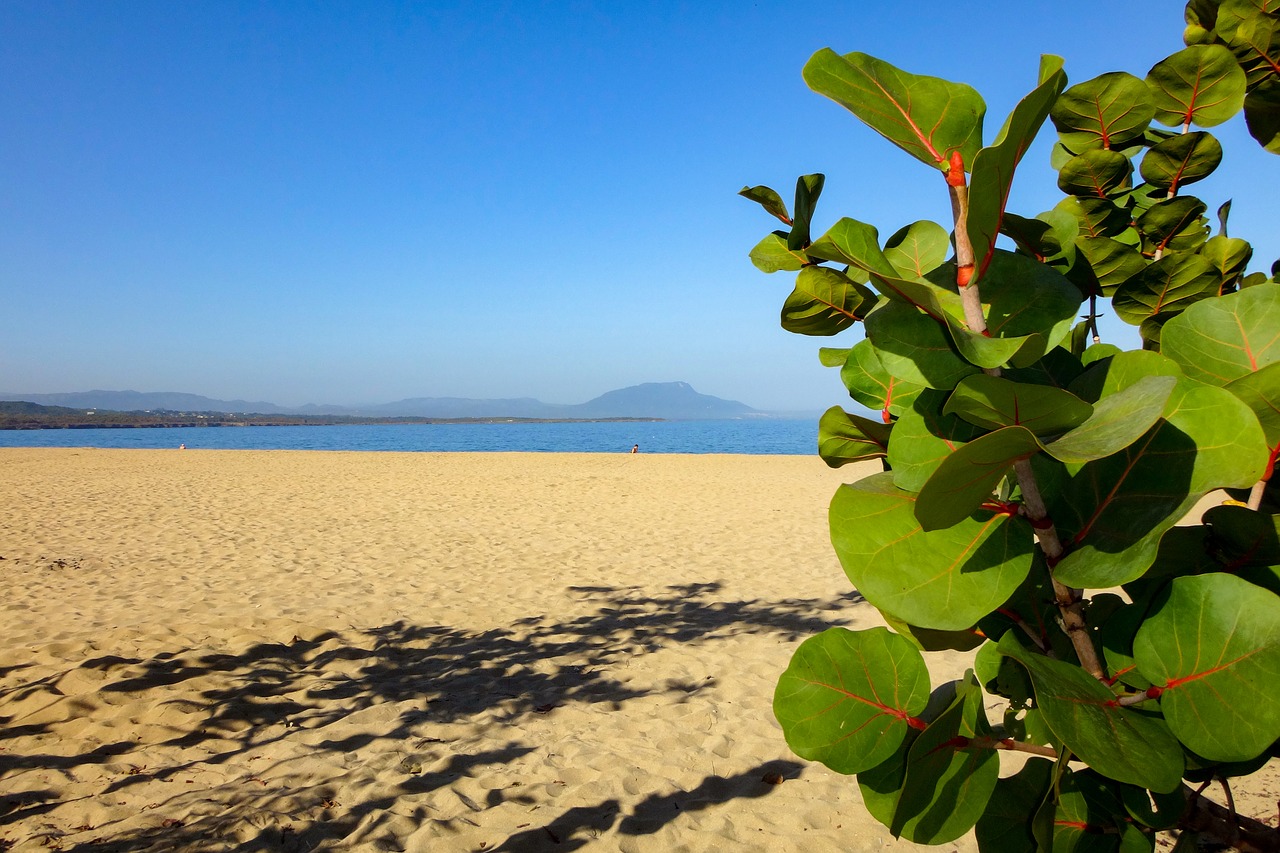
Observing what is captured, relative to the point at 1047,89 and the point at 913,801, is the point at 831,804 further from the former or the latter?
the point at 1047,89

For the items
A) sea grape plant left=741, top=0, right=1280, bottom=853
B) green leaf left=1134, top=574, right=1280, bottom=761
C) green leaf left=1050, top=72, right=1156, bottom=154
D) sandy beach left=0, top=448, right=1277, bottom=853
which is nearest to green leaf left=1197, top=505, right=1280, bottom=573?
sea grape plant left=741, top=0, right=1280, bottom=853

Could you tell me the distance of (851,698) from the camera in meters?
0.85

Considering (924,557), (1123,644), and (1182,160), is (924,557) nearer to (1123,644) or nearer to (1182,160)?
(1123,644)

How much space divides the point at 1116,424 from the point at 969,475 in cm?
12

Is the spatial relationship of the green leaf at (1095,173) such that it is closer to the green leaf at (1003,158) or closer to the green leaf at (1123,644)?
the green leaf at (1003,158)

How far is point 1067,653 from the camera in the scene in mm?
850

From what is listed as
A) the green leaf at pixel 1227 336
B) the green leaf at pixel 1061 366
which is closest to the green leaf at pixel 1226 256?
the green leaf at pixel 1227 336

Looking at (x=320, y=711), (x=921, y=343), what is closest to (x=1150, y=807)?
(x=921, y=343)

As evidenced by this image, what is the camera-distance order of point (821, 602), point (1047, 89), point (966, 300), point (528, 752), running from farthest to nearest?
1. point (821, 602)
2. point (528, 752)
3. point (966, 300)
4. point (1047, 89)

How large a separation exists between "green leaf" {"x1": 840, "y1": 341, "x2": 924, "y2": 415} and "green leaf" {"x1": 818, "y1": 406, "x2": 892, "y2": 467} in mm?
30

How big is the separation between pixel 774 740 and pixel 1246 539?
403 cm

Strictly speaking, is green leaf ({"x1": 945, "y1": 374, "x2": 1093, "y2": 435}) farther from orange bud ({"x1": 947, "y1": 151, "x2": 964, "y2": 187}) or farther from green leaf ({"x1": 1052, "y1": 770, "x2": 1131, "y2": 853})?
green leaf ({"x1": 1052, "y1": 770, "x2": 1131, "y2": 853})

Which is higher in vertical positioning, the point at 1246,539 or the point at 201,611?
the point at 1246,539

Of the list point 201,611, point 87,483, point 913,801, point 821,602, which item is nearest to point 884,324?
point 913,801
